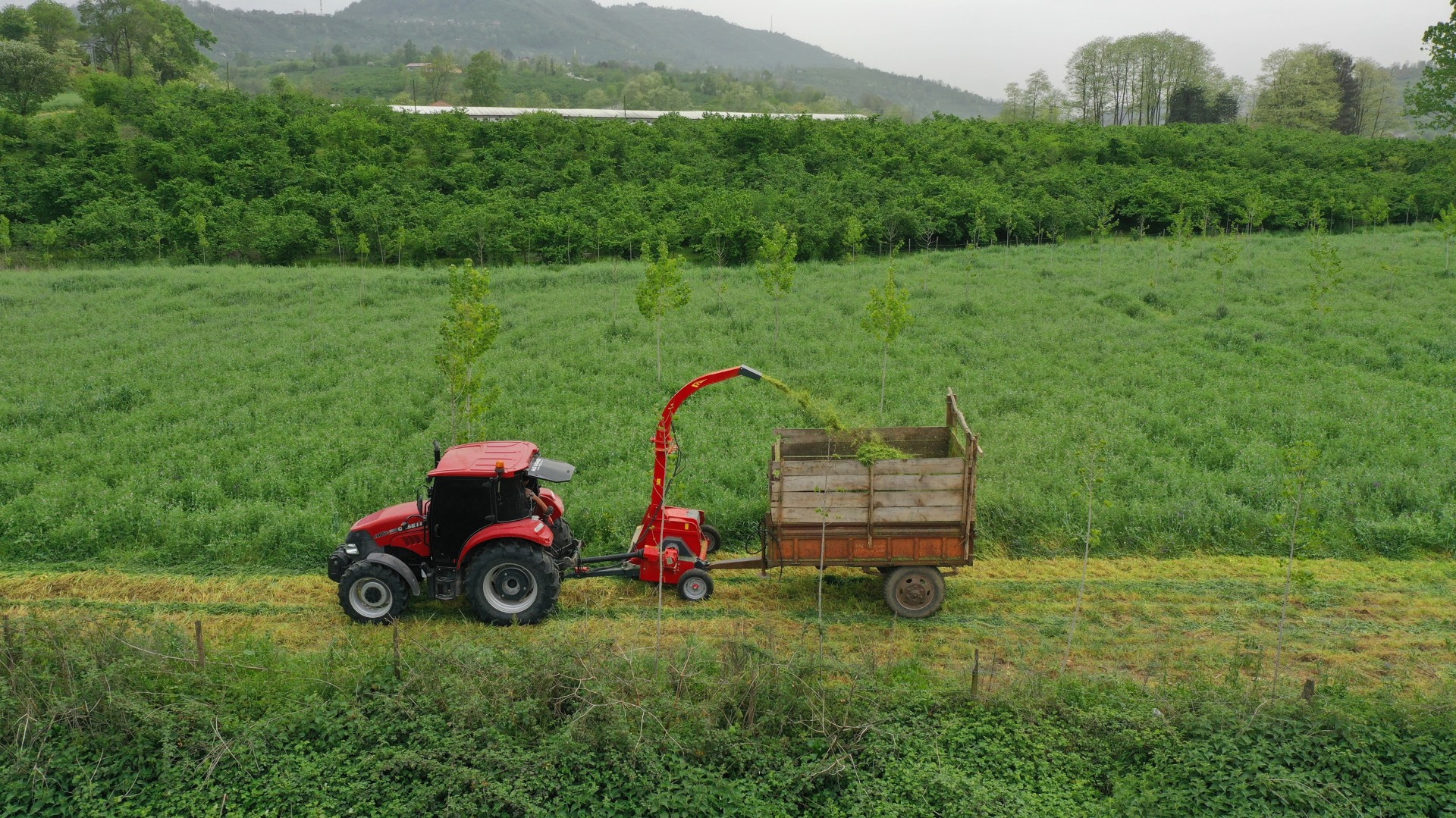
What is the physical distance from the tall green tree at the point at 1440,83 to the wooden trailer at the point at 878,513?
1023cm

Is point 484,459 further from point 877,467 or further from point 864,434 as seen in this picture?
point 864,434

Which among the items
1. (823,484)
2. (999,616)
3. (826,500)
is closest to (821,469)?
(823,484)

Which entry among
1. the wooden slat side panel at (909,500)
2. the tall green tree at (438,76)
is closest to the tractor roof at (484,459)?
the wooden slat side panel at (909,500)

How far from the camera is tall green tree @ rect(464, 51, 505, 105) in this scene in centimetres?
8144

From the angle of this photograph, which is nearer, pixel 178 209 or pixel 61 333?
pixel 61 333

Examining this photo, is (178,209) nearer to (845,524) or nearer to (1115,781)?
(845,524)

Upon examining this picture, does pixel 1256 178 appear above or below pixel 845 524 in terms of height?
above

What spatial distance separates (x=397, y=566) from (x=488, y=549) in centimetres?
103

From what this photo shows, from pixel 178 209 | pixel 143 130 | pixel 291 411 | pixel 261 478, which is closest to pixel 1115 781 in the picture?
pixel 261 478

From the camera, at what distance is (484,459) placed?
10602 millimetres

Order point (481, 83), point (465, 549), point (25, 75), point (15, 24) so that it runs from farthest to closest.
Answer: point (481, 83) < point (15, 24) < point (25, 75) < point (465, 549)

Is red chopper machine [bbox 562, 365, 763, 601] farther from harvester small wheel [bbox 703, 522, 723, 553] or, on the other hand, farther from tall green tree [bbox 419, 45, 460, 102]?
tall green tree [bbox 419, 45, 460, 102]

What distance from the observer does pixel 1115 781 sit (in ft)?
25.0

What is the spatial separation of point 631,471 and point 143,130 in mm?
44677
